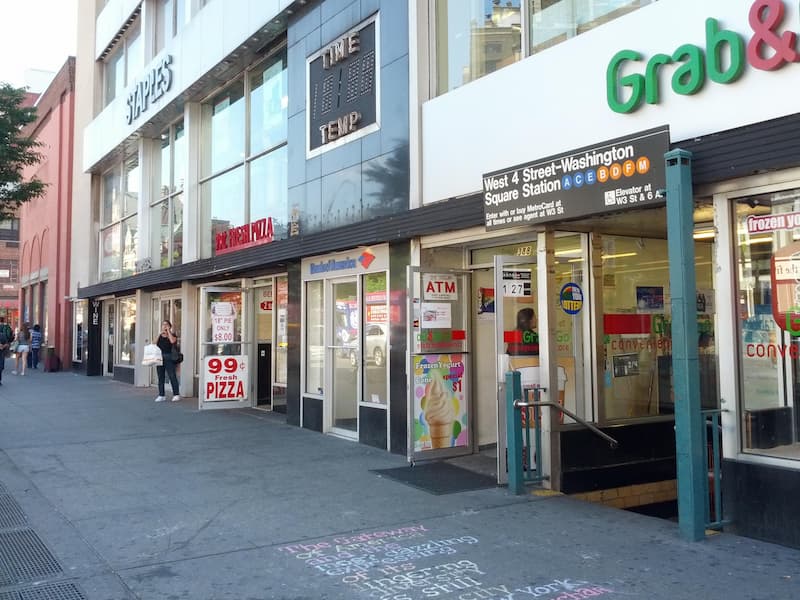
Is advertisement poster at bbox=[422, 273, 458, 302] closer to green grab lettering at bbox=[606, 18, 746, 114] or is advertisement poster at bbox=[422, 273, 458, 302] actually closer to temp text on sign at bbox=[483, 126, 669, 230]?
temp text on sign at bbox=[483, 126, 669, 230]

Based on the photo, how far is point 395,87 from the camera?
9133 mm

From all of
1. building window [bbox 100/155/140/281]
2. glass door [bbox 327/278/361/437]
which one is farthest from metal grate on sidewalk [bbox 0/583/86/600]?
building window [bbox 100/155/140/281]

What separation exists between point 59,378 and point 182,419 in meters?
11.9

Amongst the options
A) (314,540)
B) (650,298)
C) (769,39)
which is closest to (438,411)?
(650,298)

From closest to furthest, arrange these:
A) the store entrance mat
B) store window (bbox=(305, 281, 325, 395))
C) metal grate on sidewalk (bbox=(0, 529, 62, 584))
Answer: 1. metal grate on sidewalk (bbox=(0, 529, 62, 584))
2. the store entrance mat
3. store window (bbox=(305, 281, 325, 395))

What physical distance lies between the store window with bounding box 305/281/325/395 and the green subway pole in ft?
21.3

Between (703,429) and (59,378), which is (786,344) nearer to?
(703,429)

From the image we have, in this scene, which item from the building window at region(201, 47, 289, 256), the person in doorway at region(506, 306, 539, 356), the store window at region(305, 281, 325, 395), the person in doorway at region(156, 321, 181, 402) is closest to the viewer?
the person in doorway at region(506, 306, 539, 356)

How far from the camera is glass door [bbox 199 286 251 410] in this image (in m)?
12.9

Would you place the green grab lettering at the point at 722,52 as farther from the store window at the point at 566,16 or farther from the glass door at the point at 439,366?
the glass door at the point at 439,366

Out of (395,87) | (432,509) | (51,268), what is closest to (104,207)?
(51,268)

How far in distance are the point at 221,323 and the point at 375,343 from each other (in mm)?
4860

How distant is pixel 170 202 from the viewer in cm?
1753

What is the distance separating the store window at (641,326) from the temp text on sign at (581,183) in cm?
149
